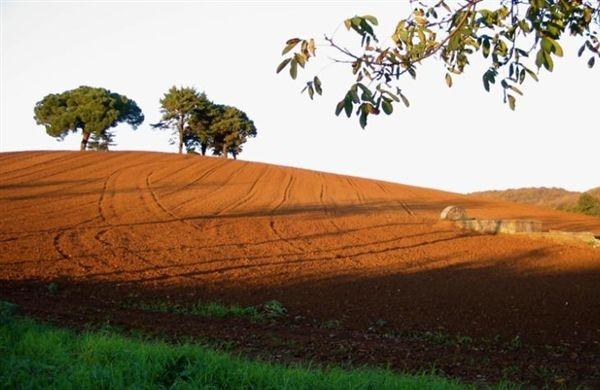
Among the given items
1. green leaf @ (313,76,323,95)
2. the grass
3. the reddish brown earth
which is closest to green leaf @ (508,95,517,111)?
green leaf @ (313,76,323,95)

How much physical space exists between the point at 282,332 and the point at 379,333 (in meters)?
1.64

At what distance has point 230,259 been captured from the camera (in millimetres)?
15062

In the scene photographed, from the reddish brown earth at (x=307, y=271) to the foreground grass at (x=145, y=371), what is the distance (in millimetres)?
1887

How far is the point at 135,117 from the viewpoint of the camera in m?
61.7

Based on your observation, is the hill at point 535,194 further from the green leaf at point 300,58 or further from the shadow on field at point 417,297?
the green leaf at point 300,58

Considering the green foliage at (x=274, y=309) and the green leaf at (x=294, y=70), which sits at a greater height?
the green leaf at (x=294, y=70)

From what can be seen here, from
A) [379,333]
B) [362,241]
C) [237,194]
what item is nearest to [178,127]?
[237,194]

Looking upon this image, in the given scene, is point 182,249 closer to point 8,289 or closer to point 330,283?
point 330,283

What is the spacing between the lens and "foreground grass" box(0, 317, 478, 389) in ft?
15.1

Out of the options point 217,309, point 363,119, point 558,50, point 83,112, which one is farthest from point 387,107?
point 83,112

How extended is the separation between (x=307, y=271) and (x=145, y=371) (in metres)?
9.43

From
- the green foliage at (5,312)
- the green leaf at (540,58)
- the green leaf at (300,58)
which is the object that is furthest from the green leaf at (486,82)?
the green foliage at (5,312)

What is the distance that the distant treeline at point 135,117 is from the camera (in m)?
56.8

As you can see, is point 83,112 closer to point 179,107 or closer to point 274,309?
point 179,107
